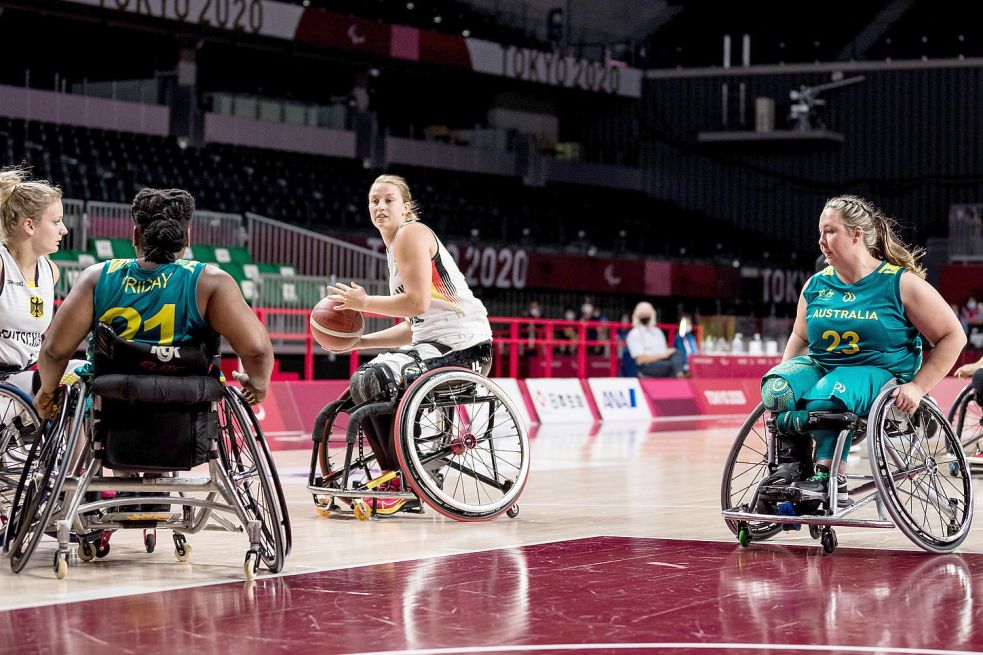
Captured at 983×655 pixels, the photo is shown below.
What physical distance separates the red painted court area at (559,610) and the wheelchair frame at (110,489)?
0.80 feet

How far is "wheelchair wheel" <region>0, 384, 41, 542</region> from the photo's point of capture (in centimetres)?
584

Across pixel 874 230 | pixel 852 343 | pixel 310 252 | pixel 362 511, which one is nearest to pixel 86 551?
pixel 362 511

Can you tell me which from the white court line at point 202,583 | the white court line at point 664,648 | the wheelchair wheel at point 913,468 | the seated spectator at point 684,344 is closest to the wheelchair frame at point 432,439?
the white court line at point 202,583

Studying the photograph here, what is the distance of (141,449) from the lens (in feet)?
16.1

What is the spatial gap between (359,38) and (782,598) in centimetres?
2696

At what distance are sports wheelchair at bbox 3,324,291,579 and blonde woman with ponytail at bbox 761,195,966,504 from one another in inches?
82.8

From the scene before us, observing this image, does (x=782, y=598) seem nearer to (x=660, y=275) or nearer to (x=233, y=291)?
(x=233, y=291)

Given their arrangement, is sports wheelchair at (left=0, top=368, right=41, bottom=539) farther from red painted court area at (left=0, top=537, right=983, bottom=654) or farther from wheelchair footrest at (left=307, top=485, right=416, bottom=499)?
red painted court area at (left=0, top=537, right=983, bottom=654)

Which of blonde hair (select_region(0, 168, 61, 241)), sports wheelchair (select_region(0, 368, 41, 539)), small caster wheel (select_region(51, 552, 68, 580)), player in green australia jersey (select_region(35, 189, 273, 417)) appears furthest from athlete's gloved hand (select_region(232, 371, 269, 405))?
blonde hair (select_region(0, 168, 61, 241))

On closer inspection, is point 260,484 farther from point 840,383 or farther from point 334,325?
point 840,383

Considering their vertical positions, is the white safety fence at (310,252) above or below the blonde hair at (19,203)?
above

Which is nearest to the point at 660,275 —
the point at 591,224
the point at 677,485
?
the point at 591,224

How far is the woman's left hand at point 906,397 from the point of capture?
5574mm

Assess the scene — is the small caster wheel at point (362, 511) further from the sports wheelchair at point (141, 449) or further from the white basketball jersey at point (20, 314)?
the sports wheelchair at point (141, 449)
